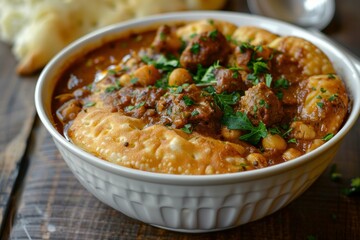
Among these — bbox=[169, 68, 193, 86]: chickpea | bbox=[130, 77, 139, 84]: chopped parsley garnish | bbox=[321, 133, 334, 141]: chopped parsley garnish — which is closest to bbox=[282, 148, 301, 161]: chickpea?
bbox=[321, 133, 334, 141]: chopped parsley garnish

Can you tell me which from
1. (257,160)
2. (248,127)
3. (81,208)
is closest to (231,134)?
(248,127)

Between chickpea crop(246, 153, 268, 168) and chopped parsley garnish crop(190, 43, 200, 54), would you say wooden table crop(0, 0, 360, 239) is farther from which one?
chopped parsley garnish crop(190, 43, 200, 54)

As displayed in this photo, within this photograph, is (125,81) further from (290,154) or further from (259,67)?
(290,154)

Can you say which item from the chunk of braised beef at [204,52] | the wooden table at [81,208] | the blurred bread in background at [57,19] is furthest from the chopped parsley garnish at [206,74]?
the blurred bread in background at [57,19]

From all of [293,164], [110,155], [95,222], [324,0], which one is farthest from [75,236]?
[324,0]

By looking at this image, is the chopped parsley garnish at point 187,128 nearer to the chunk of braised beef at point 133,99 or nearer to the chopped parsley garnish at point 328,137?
the chunk of braised beef at point 133,99
